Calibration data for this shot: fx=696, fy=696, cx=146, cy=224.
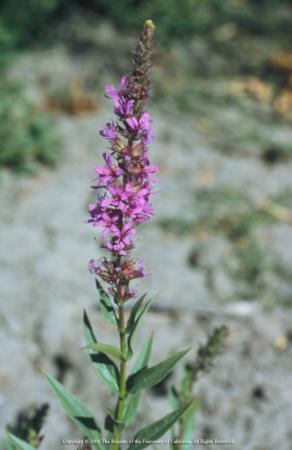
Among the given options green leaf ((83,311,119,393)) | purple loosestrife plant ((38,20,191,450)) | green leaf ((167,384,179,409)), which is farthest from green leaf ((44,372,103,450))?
green leaf ((167,384,179,409))

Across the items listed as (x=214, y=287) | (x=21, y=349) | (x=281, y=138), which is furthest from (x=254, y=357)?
(x=281, y=138)

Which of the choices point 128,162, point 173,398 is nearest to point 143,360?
point 173,398

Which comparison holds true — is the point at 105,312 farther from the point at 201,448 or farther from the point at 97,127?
the point at 97,127

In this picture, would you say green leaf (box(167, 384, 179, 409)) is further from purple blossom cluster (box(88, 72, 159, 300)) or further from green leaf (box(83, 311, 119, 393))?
purple blossom cluster (box(88, 72, 159, 300))

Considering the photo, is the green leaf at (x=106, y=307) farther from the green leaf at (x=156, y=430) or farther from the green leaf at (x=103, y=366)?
the green leaf at (x=156, y=430)

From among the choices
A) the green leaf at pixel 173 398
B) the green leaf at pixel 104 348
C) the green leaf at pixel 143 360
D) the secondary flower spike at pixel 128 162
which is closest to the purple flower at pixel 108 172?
the secondary flower spike at pixel 128 162

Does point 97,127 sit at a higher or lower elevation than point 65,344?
higher
